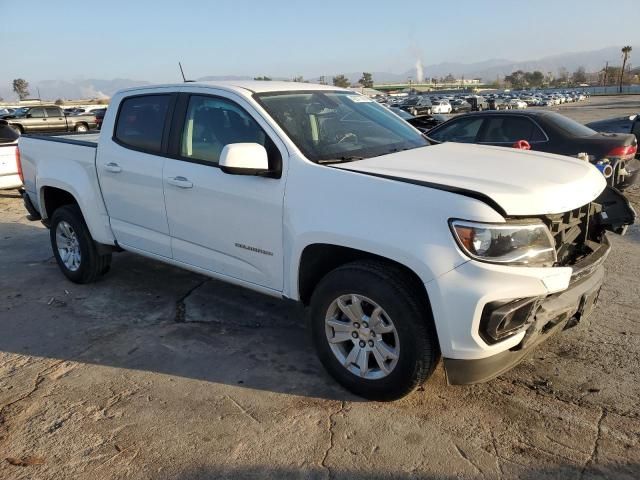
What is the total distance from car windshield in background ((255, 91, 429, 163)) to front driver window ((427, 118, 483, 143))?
512cm

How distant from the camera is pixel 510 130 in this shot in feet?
28.9

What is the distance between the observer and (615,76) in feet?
462

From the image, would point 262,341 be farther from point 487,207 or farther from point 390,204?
point 487,207

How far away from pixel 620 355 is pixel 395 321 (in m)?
1.82

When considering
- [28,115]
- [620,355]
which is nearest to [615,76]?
[28,115]

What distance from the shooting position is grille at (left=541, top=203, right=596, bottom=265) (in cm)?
307

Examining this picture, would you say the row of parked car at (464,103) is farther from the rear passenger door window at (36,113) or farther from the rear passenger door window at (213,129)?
the rear passenger door window at (213,129)

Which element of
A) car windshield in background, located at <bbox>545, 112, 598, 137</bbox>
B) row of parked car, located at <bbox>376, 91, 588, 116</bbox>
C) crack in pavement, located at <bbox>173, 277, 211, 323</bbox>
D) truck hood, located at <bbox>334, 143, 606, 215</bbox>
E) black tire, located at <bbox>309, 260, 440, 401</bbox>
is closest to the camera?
truck hood, located at <bbox>334, 143, 606, 215</bbox>

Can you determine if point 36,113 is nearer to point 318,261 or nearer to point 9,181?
point 9,181

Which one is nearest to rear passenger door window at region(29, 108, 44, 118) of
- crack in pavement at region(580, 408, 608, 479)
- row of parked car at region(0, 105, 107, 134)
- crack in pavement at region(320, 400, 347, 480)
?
row of parked car at region(0, 105, 107, 134)

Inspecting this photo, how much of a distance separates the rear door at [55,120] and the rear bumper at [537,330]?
26914mm

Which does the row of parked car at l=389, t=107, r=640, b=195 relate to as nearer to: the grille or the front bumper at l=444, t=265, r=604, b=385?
the grille

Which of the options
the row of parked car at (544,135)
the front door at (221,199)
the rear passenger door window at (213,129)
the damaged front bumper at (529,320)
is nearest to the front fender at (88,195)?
the front door at (221,199)

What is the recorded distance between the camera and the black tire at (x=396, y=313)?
294 centimetres
